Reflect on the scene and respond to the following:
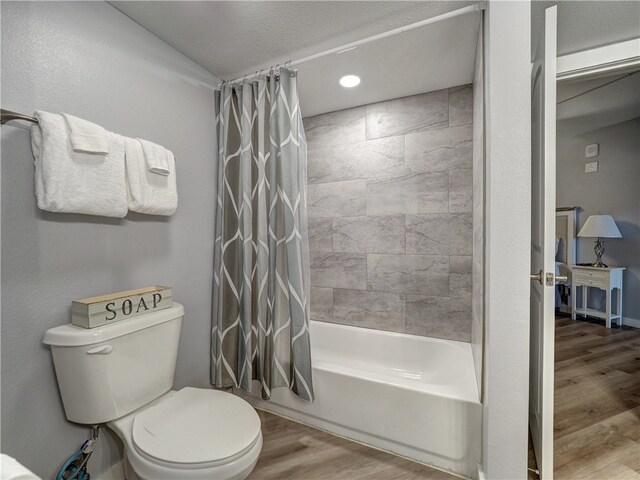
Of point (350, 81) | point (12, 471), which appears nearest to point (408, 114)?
point (350, 81)

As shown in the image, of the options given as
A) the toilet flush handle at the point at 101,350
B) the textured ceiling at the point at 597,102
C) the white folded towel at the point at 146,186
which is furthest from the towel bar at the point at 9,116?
the textured ceiling at the point at 597,102

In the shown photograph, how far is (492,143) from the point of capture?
1.25 m

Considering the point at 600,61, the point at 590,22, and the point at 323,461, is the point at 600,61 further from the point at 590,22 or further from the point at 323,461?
the point at 323,461

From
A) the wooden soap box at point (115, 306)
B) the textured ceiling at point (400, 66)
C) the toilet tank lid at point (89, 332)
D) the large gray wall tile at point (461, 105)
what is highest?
the textured ceiling at point (400, 66)

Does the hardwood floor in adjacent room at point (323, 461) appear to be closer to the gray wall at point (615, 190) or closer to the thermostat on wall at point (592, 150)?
the gray wall at point (615, 190)

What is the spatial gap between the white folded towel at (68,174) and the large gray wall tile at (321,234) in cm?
161

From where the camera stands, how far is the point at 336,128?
2.61 meters

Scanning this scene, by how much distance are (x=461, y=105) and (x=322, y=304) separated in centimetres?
188

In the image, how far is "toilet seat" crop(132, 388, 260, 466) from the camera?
1.08m

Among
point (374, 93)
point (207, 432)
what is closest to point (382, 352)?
point (207, 432)

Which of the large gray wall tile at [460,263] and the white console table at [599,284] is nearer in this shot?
the large gray wall tile at [460,263]

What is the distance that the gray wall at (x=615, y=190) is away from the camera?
12.1ft

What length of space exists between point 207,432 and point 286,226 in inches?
41.3

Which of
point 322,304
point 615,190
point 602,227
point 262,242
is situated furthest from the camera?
point 615,190
